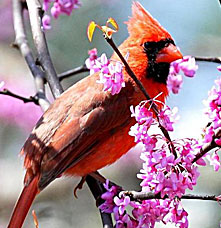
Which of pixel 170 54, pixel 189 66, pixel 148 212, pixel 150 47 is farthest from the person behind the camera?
pixel 150 47

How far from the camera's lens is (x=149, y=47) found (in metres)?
3.27

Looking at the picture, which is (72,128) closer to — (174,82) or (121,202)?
(174,82)

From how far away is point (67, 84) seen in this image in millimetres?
5836

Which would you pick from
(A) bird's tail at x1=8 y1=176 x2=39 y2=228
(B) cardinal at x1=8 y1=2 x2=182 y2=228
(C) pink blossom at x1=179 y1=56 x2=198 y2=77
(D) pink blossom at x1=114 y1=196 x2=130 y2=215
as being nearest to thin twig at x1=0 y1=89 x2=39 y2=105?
(B) cardinal at x1=8 y1=2 x2=182 y2=228

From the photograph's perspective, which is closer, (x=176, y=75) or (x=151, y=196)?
(x=151, y=196)

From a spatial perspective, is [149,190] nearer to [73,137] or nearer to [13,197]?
[73,137]

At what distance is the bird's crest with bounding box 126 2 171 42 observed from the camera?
10.3 feet

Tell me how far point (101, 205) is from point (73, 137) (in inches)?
21.1

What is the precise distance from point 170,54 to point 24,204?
41.4 inches

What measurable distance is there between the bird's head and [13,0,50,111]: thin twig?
51 cm

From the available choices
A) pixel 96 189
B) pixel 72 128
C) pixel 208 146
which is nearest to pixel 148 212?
pixel 208 146

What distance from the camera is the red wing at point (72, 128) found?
2990 millimetres

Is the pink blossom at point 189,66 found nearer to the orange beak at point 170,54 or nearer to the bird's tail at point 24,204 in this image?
the orange beak at point 170,54

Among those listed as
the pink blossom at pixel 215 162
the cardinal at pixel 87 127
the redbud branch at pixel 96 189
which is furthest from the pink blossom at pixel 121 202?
the cardinal at pixel 87 127
